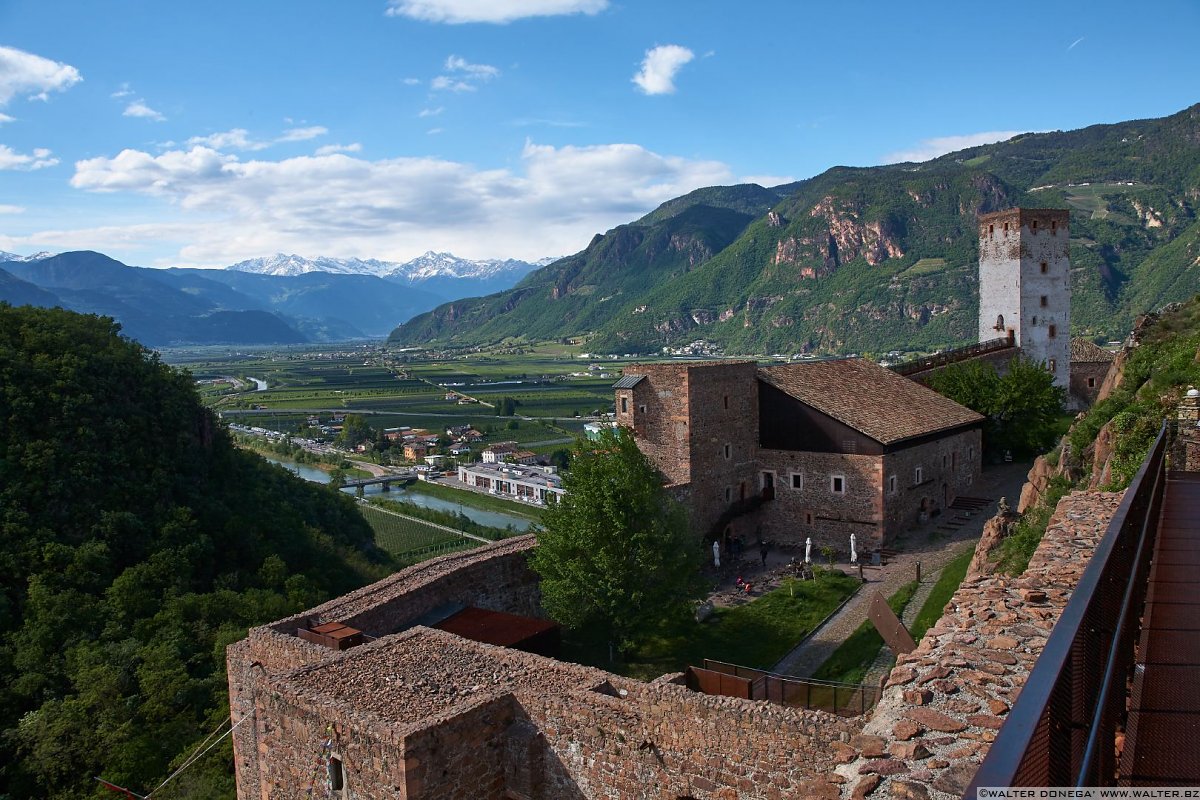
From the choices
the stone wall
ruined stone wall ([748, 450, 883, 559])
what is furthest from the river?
the stone wall

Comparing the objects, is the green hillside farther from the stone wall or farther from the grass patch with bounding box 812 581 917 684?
the stone wall

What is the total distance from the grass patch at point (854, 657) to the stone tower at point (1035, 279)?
2830 cm

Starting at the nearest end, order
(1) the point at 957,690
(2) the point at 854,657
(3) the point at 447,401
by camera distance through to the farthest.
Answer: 1. (1) the point at 957,690
2. (2) the point at 854,657
3. (3) the point at 447,401

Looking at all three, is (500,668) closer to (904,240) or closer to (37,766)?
(37,766)

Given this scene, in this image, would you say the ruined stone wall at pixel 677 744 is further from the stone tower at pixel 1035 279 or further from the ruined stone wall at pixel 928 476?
the stone tower at pixel 1035 279

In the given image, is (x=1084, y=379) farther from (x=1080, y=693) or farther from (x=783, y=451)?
(x=1080, y=693)

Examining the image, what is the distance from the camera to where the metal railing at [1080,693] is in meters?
2.50

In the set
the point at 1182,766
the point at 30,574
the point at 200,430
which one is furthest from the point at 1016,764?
the point at 200,430

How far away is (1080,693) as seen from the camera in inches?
128

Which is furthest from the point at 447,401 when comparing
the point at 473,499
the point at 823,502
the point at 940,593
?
the point at 940,593

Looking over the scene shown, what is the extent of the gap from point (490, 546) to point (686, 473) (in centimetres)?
722

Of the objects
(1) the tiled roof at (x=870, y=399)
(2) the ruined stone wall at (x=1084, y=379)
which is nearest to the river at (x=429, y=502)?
(2) the ruined stone wall at (x=1084, y=379)

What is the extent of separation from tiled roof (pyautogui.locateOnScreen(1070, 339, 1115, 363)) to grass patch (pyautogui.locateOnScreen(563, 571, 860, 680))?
3220 centimetres

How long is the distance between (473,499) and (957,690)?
79.3 metres
